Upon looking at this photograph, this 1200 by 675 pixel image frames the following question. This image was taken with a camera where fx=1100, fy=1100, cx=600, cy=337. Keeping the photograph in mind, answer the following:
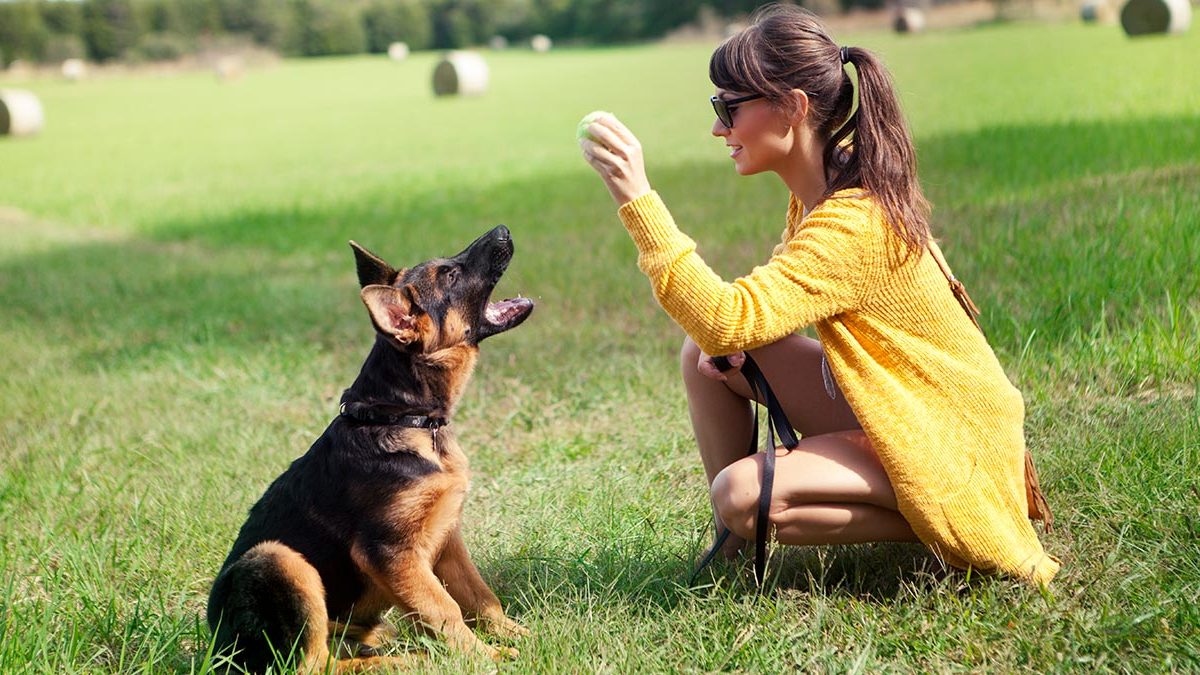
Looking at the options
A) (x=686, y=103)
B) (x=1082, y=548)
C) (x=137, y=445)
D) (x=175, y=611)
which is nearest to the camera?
(x=1082, y=548)

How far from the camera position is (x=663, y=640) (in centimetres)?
326

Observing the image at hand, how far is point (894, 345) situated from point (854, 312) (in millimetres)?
149

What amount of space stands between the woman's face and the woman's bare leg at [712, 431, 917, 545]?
0.89 meters

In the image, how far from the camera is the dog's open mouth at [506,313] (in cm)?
347

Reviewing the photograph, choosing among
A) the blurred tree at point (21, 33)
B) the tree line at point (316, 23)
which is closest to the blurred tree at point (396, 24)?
the tree line at point (316, 23)

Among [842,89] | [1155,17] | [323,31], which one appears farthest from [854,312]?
[323,31]

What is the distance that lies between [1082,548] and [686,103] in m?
22.8

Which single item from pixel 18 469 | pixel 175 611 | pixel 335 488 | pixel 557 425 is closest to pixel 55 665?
pixel 175 611

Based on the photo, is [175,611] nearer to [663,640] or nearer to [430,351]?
[430,351]

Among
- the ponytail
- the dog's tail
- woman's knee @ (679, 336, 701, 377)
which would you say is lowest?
the dog's tail

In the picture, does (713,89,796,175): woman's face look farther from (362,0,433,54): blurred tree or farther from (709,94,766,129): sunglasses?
(362,0,433,54): blurred tree

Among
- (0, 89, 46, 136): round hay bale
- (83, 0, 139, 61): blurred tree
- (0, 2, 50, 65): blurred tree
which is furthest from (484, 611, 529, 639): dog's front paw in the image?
(83, 0, 139, 61): blurred tree

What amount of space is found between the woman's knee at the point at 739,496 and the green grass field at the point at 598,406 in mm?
262

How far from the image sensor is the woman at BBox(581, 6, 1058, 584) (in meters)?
3.03
